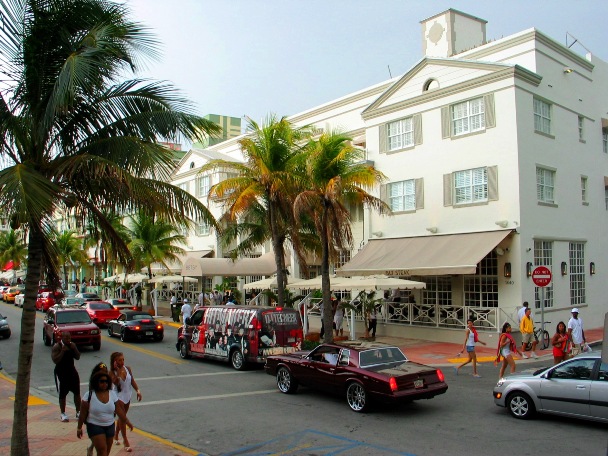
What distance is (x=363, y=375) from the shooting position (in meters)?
11.9

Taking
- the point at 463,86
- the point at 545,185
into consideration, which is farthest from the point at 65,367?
the point at 545,185

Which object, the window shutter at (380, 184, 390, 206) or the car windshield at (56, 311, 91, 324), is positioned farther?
the window shutter at (380, 184, 390, 206)

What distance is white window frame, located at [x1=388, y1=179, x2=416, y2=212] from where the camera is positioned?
83.5ft

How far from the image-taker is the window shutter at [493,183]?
2233 centimetres

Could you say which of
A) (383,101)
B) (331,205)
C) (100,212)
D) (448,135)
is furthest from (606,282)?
(100,212)

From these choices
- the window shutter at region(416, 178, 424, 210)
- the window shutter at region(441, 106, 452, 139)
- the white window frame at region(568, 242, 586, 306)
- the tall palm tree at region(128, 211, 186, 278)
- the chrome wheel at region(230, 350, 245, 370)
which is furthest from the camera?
the tall palm tree at region(128, 211, 186, 278)

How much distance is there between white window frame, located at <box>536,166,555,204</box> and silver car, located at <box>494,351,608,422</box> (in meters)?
13.2

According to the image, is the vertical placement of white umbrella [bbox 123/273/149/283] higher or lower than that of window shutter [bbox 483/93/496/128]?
lower

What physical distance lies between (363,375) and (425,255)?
38.4 feet

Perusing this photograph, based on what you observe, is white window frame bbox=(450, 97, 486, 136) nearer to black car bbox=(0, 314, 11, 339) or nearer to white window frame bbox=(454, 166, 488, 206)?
white window frame bbox=(454, 166, 488, 206)

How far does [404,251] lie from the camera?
2430 cm

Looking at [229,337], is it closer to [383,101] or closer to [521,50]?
[383,101]

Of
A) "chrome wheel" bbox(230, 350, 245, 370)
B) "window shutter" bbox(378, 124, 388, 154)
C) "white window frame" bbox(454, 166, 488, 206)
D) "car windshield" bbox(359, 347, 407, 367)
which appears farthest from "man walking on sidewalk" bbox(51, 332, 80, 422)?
"window shutter" bbox(378, 124, 388, 154)

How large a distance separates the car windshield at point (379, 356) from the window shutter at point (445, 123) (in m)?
13.6
